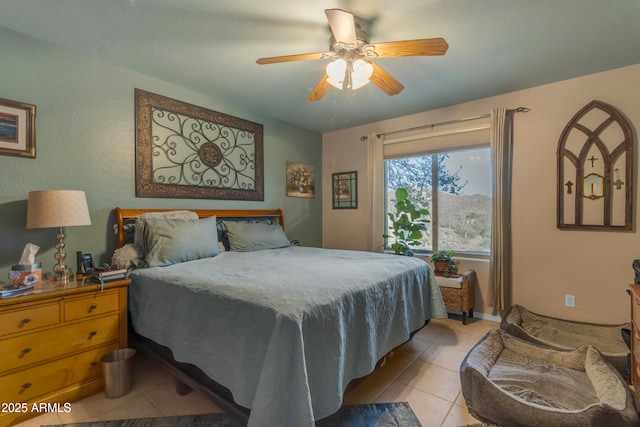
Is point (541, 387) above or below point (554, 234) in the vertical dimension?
below

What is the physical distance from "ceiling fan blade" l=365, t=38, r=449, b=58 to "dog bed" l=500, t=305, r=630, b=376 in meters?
2.33

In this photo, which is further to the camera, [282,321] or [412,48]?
[412,48]

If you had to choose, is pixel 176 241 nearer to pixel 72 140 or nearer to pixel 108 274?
pixel 108 274

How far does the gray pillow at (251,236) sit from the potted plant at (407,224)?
146cm

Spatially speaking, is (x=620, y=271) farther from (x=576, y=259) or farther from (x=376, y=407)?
(x=376, y=407)

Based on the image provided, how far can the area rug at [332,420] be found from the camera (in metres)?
1.64

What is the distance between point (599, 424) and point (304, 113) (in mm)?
3670

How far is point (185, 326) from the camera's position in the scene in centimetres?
171

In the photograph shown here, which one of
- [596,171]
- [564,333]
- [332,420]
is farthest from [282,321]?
[596,171]

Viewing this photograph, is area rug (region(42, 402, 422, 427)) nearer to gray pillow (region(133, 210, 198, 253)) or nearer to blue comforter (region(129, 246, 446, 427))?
blue comforter (region(129, 246, 446, 427))

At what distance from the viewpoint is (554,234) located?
292cm

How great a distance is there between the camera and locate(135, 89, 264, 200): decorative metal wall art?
2768 mm

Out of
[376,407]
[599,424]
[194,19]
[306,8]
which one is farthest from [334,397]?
[194,19]

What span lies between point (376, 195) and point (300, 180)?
45.4 inches
